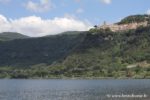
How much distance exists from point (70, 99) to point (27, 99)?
55.8 ft

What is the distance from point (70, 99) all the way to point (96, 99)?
9.58 m

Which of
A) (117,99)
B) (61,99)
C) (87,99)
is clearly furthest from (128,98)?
(61,99)

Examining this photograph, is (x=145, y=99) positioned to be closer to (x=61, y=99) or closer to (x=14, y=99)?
(x=61, y=99)

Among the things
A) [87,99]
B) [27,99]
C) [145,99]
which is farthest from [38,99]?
[145,99]

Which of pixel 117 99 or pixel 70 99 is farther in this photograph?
pixel 70 99

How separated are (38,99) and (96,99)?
2193 cm

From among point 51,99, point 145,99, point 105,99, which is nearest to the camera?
point 145,99

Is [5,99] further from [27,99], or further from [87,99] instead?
[87,99]

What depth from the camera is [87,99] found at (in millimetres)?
138000

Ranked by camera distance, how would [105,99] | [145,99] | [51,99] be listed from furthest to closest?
[51,99] < [105,99] < [145,99]

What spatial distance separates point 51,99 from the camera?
142 meters

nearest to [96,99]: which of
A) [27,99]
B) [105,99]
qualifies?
[105,99]

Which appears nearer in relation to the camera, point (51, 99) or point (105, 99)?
point (105, 99)

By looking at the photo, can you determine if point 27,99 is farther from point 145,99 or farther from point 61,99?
point 145,99
